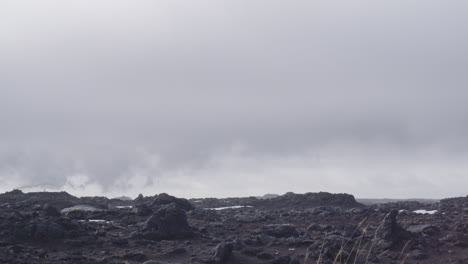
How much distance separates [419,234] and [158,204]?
61.7ft

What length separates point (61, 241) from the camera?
20297 millimetres

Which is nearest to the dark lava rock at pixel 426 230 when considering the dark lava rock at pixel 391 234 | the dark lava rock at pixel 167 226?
the dark lava rock at pixel 391 234

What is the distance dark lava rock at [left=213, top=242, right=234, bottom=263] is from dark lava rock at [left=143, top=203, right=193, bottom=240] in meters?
4.61

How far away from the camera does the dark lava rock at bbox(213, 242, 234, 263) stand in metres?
18.0

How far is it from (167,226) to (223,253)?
5.48 metres

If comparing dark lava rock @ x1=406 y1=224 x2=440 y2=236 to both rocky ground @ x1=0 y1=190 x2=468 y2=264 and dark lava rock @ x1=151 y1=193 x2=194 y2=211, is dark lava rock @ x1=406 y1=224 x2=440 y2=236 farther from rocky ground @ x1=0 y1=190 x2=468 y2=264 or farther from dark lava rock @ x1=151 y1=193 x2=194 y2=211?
dark lava rock @ x1=151 y1=193 x2=194 y2=211

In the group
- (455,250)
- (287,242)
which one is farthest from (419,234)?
(287,242)

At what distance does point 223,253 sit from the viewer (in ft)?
59.4

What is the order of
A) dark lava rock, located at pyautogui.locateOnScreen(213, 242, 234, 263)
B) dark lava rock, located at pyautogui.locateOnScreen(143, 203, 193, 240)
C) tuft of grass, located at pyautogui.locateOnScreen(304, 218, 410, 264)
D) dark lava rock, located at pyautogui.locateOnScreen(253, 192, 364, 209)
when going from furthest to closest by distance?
dark lava rock, located at pyautogui.locateOnScreen(253, 192, 364, 209)
dark lava rock, located at pyautogui.locateOnScreen(143, 203, 193, 240)
dark lava rock, located at pyautogui.locateOnScreen(213, 242, 234, 263)
tuft of grass, located at pyautogui.locateOnScreen(304, 218, 410, 264)

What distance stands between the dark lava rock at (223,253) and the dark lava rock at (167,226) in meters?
4.61

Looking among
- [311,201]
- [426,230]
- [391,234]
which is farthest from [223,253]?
[311,201]

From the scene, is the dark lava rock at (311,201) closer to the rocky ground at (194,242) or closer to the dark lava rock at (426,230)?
the rocky ground at (194,242)

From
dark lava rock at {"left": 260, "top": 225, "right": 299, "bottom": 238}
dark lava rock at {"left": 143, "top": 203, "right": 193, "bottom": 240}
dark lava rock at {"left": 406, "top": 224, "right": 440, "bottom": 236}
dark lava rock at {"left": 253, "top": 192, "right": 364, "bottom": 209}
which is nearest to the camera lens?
dark lava rock at {"left": 143, "top": 203, "right": 193, "bottom": 240}

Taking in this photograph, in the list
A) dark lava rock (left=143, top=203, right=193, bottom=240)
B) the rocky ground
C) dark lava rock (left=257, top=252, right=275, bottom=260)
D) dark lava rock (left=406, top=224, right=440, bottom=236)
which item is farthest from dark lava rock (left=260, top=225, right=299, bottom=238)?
dark lava rock (left=406, top=224, right=440, bottom=236)
